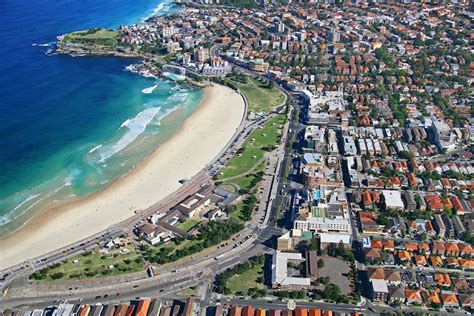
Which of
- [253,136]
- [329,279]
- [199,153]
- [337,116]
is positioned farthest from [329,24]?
[329,279]

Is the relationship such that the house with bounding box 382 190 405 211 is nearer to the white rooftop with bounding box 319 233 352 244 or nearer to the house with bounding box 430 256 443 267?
the white rooftop with bounding box 319 233 352 244

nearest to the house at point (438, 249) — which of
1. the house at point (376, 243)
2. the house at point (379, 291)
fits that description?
the house at point (376, 243)

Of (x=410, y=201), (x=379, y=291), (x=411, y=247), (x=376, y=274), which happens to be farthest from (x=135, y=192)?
(x=410, y=201)

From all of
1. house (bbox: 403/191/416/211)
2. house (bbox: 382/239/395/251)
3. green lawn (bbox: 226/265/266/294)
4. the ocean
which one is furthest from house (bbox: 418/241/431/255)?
the ocean

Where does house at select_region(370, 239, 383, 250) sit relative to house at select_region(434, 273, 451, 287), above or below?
above

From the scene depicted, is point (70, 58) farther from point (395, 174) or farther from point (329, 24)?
point (395, 174)

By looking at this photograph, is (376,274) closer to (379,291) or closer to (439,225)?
(379,291)

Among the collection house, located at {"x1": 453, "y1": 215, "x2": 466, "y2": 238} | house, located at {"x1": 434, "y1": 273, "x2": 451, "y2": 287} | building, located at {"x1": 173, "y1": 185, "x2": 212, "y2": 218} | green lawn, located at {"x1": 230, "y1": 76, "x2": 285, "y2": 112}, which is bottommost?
house, located at {"x1": 434, "y1": 273, "x2": 451, "y2": 287}
